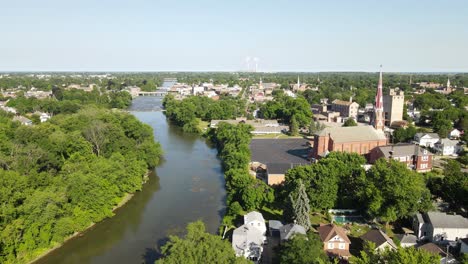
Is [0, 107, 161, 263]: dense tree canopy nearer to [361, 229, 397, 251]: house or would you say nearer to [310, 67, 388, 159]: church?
[310, 67, 388, 159]: church

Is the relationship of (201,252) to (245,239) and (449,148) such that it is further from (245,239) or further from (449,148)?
(449,148)

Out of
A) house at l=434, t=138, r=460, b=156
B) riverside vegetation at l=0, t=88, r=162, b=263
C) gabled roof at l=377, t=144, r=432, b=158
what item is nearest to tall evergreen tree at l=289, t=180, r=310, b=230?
riverside vegetation at l=0, t=88, r=162, b=263

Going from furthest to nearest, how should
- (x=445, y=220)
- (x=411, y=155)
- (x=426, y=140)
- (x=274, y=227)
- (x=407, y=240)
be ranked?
(x=426, y=140), (x=411, y=155), (x=274, y=227), (x=445, y=220), (x=407, y=240)

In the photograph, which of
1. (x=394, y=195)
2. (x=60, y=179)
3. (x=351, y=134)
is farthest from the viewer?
(x=351, y=134)

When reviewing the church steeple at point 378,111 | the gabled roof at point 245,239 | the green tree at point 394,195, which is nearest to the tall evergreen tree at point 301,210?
the gabled roof at point 245,239

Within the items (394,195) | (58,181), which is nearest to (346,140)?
(394,195)

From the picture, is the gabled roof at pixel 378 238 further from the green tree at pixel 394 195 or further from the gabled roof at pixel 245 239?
the gabled roof at pixel 245 239

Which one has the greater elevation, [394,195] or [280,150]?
[394,195]

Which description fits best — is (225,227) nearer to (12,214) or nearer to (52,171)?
(12,214)
